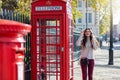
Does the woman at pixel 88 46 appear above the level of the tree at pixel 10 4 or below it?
below

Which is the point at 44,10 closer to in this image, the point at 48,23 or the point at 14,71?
the point at 48,23

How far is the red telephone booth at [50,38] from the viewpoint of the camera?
28.9 ft

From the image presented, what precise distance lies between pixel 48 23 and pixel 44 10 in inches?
12.6

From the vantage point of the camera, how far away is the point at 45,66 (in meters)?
9.05

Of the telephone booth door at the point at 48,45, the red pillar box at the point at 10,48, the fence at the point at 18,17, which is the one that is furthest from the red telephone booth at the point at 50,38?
the red pillar box at the point at 10,48

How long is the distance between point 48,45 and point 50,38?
0.16 m

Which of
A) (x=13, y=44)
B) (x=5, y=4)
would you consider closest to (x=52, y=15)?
(x=13, y=44)

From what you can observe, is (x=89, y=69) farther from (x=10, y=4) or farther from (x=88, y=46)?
(x=10, y=4)

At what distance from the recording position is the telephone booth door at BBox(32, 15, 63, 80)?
882cm

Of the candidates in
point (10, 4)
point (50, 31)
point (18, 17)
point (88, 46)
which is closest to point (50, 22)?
point (50, 31)

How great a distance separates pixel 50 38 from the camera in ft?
29.3

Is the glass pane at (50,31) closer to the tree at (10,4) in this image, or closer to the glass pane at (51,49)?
the glass pane at (51,49)

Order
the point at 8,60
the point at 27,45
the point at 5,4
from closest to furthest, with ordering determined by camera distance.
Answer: the point at 8,60 < the point at 27,45 < the point at 5,4

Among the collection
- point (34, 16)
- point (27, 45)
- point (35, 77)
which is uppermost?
point (34, 16)
